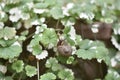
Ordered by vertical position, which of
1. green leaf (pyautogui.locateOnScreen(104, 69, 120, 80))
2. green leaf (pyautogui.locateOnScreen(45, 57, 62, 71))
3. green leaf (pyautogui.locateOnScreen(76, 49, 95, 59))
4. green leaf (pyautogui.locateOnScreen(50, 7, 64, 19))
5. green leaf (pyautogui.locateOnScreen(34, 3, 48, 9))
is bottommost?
green leaf (pyautogui.locateOnScreen(104, 69, 120, 80))

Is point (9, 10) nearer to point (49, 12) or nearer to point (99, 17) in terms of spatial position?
point (49, 12)

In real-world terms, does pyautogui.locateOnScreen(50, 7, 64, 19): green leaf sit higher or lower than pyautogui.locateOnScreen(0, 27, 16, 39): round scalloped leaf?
A: higher

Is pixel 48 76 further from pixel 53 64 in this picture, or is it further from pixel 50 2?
pixel 50 2

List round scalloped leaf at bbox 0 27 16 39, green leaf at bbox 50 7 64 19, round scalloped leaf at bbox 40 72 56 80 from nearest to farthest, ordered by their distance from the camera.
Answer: round scalloped leaf at bbox 40 72 56 80 < round scalloped leaf at bbox 0 27 16 39 < green leaf at bbox 50 7 64 19

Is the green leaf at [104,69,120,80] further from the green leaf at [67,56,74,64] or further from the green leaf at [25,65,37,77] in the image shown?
the green leaf at [25,65,37,77]

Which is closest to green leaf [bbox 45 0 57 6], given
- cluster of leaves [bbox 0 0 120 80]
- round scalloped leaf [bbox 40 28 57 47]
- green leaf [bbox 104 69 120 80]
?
cluster of leaves [bbox 0 0 120 80]

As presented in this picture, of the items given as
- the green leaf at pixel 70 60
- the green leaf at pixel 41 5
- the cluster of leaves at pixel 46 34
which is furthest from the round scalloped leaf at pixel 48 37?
the green leaf at pixel 41 5
